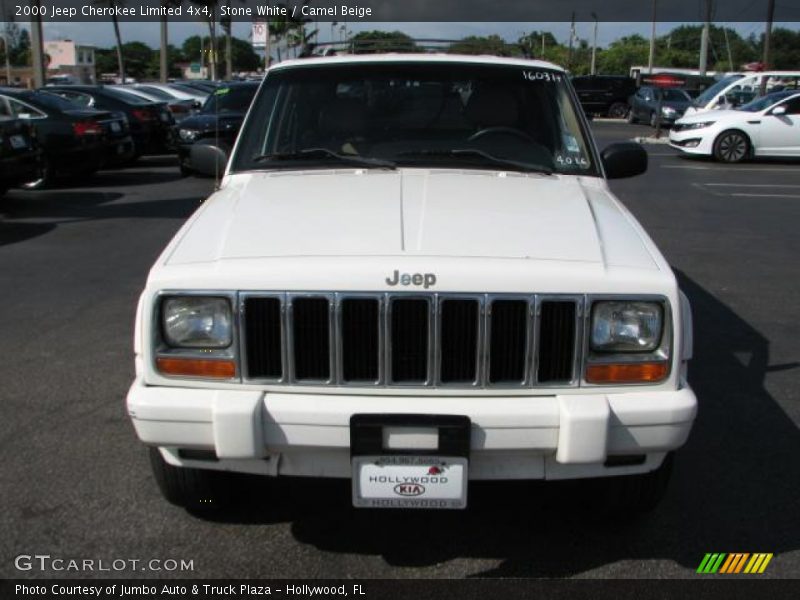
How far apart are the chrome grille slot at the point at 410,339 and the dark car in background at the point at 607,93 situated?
1396 inches

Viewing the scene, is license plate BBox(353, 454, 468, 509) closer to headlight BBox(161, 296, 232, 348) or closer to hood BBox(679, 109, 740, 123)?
headlight BBox(161, 296, 232, 348)

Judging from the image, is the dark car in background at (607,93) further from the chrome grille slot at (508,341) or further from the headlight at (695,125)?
the chrome grille slot at (508,341)

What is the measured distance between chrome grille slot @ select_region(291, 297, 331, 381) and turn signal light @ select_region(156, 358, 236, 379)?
8.7 inches

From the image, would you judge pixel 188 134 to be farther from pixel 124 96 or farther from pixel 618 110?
pixel 618 110

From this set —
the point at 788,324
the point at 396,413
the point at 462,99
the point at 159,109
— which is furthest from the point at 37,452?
the point at 159,109

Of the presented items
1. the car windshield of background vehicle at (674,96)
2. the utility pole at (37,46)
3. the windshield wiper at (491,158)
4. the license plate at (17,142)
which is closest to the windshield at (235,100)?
the license plate at (17,142)

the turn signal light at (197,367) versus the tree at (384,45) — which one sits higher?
the tree at (384,45)

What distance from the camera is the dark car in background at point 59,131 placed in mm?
13586

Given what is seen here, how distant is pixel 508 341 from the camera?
290 centimetres

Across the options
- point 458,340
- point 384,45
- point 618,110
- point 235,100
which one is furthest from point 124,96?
point 618,110

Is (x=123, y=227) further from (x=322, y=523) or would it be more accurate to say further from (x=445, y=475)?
(x=445, y=475)

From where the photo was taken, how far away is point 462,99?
14.9 feet

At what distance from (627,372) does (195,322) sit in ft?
4.66

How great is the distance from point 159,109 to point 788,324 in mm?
14116
